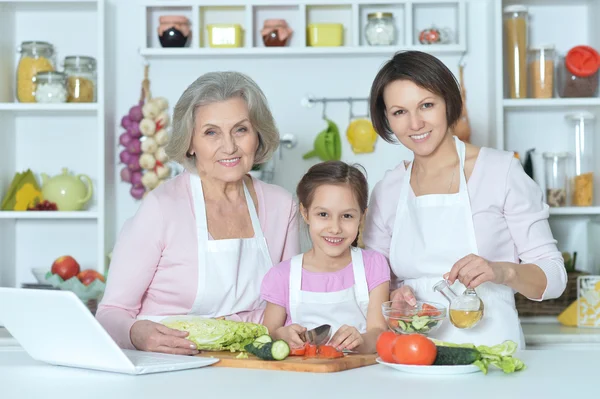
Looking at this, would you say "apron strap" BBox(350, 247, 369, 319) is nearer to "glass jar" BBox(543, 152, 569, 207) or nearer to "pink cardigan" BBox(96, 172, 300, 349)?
"pink cardigan" BBox(96, 172, 300, 349)

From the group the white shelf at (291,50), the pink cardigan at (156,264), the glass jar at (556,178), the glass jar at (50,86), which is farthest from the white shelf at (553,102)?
the glass jar at (50,86)

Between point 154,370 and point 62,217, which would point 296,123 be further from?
point 154,370

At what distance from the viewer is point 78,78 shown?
127 inches

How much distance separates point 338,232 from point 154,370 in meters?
0.69

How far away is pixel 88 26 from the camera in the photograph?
3482mm

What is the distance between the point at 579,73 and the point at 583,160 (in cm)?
33

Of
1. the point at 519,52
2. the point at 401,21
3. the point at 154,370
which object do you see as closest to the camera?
the point at 154,370

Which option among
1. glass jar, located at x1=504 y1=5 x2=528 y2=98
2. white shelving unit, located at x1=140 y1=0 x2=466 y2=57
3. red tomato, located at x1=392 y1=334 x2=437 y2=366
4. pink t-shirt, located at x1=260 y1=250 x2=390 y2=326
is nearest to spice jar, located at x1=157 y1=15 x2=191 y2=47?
white shelving unit, located at x1=140 y1=0 x2=466 y2=57

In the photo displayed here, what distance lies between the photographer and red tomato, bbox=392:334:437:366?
147 cm

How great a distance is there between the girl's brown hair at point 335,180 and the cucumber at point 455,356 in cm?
67

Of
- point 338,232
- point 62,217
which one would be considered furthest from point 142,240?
point 62,217

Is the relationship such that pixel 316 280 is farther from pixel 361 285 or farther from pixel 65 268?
pixel 65 268

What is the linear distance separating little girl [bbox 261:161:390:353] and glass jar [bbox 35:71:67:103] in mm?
1439

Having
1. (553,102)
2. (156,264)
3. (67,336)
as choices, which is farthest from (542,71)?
(67,336)
